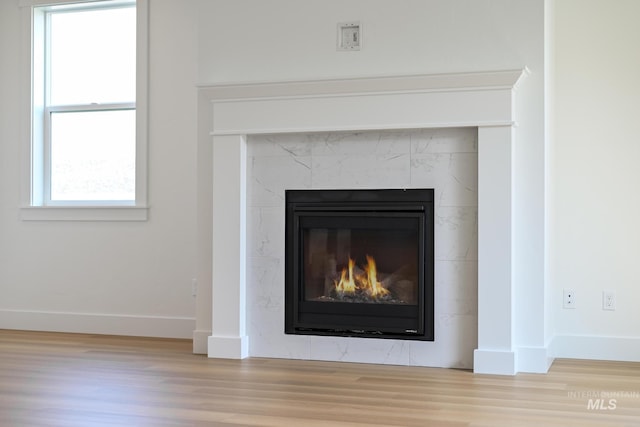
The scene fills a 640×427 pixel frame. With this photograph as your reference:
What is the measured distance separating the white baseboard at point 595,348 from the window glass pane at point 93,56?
124 inches

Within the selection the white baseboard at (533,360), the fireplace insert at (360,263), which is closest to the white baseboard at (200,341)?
the fireplace insert at (360,263)

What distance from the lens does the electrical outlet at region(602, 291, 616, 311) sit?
15.6ft

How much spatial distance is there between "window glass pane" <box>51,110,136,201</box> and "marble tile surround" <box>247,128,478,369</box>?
54.1 inches

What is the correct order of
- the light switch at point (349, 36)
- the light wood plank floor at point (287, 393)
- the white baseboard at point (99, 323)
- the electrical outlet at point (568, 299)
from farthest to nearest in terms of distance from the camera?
the white baseboard at point (99, 323) → the electrical outlet at point (568, 299) → the light switch at point (349, 36) → the light wood plank floor at point (287, 393)

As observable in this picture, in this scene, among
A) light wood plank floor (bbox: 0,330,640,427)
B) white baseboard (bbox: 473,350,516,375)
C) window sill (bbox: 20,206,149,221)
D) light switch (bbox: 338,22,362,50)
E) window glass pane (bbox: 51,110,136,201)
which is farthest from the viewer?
window glass pane (bbox: 51,110,136,201)

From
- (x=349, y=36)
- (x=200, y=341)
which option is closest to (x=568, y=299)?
(x=349, y=36)

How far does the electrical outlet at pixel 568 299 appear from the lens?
15.8 feet

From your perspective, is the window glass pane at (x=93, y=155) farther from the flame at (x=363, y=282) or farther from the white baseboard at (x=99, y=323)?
the flame at (x=363, y=282)

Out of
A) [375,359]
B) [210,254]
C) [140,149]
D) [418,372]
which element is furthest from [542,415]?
[140,149]

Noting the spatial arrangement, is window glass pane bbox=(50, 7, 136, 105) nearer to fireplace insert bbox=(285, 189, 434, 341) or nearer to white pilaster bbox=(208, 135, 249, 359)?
white pilaster bbox=(208, 135, 249, 359)

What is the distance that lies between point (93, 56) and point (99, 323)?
181 centimetres

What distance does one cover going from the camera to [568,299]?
4820 millimetres

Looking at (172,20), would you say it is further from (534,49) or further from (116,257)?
(534,49)

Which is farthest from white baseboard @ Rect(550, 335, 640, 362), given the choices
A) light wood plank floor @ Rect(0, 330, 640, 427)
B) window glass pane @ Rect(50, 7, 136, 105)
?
window glass pane @ Rect(50, 7, 136, 105)
